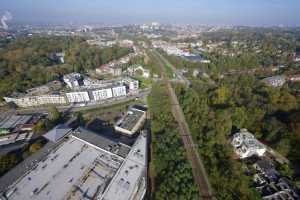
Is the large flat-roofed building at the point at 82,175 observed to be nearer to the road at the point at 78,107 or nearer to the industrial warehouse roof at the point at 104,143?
the industrial warehouse roof at the point at 104,143

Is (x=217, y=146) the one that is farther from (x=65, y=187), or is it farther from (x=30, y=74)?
(x=30, y=74)

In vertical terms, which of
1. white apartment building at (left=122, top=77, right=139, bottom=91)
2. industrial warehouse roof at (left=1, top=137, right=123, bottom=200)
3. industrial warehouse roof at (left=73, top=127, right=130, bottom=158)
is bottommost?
industrial warehouse roof at (left=1, top=137, right=123, bottom=200)

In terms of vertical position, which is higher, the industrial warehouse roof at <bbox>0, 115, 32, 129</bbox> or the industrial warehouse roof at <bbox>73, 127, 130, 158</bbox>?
the industrial warehouse roof at <bbox>73, 127, 130, 158</bbox>

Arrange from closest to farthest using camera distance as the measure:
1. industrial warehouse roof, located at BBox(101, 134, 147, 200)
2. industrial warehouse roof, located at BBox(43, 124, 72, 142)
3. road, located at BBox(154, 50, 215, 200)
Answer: industrial warehouse roof, located at BBox(101, 134, 147, 200) < road, located at BBox(154, 50, 215, 200) < industrial warehouse roof, located at BBox(43, 124, 72, 142)

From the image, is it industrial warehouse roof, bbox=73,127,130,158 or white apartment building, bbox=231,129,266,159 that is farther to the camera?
white apartment building, bbox=231,129,266,159

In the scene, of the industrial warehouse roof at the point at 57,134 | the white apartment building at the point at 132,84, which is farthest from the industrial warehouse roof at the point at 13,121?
the white apartment building at the point at 132,84

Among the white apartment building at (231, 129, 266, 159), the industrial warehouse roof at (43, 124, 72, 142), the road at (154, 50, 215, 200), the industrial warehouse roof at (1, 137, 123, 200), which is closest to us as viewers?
the industrial warehouse roof at (1, 137, 123, 200)

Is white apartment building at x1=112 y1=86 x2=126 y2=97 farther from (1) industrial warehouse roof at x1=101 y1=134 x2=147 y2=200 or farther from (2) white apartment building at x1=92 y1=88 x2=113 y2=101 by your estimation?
(1) industrial warehouse roof at x1=101 y1=134 x2=147 y2=200

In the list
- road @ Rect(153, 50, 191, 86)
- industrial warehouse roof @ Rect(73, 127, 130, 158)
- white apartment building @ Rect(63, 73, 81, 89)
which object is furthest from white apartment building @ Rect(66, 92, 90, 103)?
road @ Rect(153, 50, 191, 86)
